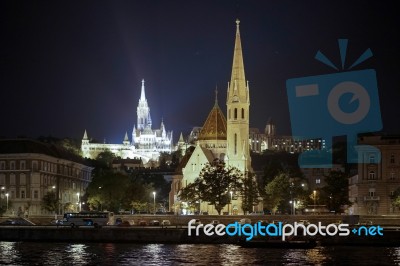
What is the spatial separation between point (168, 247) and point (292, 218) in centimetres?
2690

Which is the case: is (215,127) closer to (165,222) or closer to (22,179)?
A: (22,179)

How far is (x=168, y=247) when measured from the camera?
303 feet

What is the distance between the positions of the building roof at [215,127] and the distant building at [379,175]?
156 feet

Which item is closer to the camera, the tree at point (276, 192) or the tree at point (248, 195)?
the tree at point (248, 195)

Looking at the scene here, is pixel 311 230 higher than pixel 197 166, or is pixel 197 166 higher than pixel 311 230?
pixel 197 166

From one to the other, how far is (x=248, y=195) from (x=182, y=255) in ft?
195

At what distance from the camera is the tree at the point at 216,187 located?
138 m

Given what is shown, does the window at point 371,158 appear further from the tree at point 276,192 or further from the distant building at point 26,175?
the distant building at point 26,175

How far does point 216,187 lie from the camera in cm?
13950

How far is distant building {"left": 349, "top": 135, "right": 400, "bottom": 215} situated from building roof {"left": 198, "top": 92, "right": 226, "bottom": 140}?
156ft

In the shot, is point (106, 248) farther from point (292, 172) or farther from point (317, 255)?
point (292, 172)

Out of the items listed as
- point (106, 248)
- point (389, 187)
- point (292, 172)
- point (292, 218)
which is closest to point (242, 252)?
point (106, 248)

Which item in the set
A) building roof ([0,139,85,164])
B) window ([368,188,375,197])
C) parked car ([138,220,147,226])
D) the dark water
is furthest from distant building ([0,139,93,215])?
window ([368,188,375,197])

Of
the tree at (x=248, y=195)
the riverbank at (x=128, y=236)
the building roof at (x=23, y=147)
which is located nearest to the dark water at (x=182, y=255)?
the riverbank at (x=128, y=236)
